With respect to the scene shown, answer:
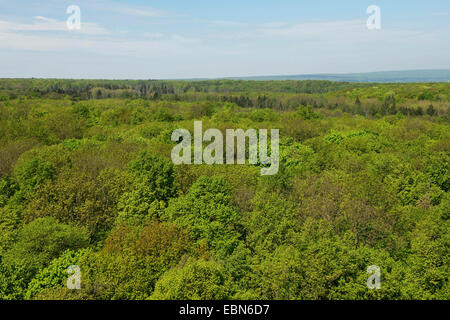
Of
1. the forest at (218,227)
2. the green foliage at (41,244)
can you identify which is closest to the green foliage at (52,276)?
the forest at (218,227)

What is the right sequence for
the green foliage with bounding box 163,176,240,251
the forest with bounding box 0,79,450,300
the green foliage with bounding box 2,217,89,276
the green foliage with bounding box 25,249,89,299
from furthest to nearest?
the green foliage with bounding box 163,176,240,251 < the green foliage with bounding box 2,217,89,276 < the green foliage with bounding box 25,249,89,299 < the forest with bounding box 0,79,450,300

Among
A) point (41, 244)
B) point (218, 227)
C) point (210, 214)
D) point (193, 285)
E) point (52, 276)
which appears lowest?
point (52, 276)

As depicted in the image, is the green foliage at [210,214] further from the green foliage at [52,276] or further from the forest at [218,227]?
the green foliage at [52,276]

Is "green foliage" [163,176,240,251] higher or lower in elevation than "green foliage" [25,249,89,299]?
higher

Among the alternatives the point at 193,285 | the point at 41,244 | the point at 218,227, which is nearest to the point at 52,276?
the point at 41,244

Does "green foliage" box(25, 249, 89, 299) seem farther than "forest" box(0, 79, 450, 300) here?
Yes

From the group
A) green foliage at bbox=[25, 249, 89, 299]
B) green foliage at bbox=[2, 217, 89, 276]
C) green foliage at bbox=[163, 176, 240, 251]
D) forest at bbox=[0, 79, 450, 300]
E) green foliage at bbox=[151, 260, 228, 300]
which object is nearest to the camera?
green foliage at bbox=[151, 260, 228, 300]

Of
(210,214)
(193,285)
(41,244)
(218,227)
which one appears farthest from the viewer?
(210,214)

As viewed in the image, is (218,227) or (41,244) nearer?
(41,244)

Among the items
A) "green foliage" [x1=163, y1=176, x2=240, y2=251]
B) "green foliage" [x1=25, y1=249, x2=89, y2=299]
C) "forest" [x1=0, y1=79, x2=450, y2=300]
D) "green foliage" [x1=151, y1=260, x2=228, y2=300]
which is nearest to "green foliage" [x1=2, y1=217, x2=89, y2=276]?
"forest" [x1=0, y1=79, x2=450, y2=300]

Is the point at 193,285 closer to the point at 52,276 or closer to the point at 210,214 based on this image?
the point at 52,276

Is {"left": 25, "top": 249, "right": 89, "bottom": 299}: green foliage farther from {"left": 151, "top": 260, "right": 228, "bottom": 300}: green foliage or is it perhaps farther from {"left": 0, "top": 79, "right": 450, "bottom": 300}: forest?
{"left": 151, "top": 260, "right": 228, "bottom": 300}: green foliage

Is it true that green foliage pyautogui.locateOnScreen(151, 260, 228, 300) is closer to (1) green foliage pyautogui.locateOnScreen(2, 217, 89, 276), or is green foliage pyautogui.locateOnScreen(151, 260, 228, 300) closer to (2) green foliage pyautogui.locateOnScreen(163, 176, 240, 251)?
(2) green foliage pyautogui.locateOnScreen(163, 176, 240, 251)

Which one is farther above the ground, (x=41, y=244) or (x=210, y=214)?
(x=210, y=214)
